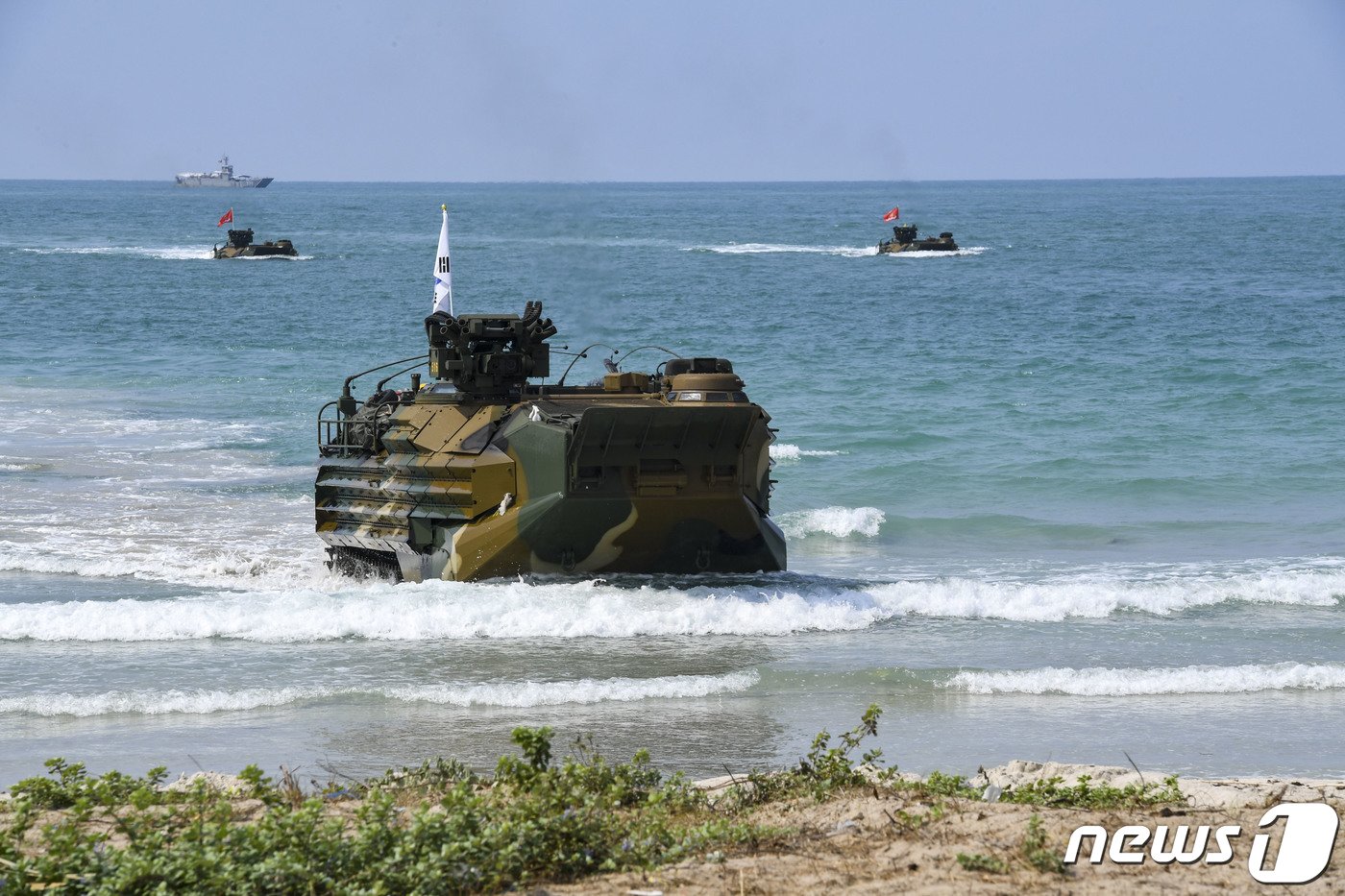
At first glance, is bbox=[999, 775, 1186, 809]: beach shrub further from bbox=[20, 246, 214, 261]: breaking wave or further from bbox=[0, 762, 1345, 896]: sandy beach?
bbox=[20, 246, 214, 261]: breaking wave

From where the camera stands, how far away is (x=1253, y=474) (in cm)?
2588

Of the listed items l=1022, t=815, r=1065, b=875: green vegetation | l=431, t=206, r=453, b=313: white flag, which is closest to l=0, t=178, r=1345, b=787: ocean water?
l=431, t=206, r=453, b=313: white flag

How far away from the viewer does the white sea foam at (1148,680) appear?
14102mm

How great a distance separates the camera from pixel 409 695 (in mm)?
13570

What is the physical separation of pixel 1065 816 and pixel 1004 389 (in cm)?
2587

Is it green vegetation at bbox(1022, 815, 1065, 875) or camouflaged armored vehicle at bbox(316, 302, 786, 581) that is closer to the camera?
green vegetation at bbox(1022, 815, 1065, 875)

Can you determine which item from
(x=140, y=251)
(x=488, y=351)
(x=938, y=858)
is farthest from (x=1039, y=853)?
(x=140, y=251)

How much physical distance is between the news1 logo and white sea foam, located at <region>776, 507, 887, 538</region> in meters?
14.2

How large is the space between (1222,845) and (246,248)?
7249 centimetres

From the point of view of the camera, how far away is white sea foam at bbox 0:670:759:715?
43.1 feet

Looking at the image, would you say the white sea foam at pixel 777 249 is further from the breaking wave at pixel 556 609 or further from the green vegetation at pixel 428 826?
the green vegetation at pixel 428 826

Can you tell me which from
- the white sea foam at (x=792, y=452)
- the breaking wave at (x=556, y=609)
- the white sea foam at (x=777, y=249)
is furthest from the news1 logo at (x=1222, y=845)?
the white sea foam at (x=777, y=249)

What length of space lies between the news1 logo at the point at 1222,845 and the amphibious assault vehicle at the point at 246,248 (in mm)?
71315

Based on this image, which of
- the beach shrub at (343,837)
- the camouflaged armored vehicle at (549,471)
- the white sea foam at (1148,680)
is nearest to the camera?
the beach shrub at (343,837)
